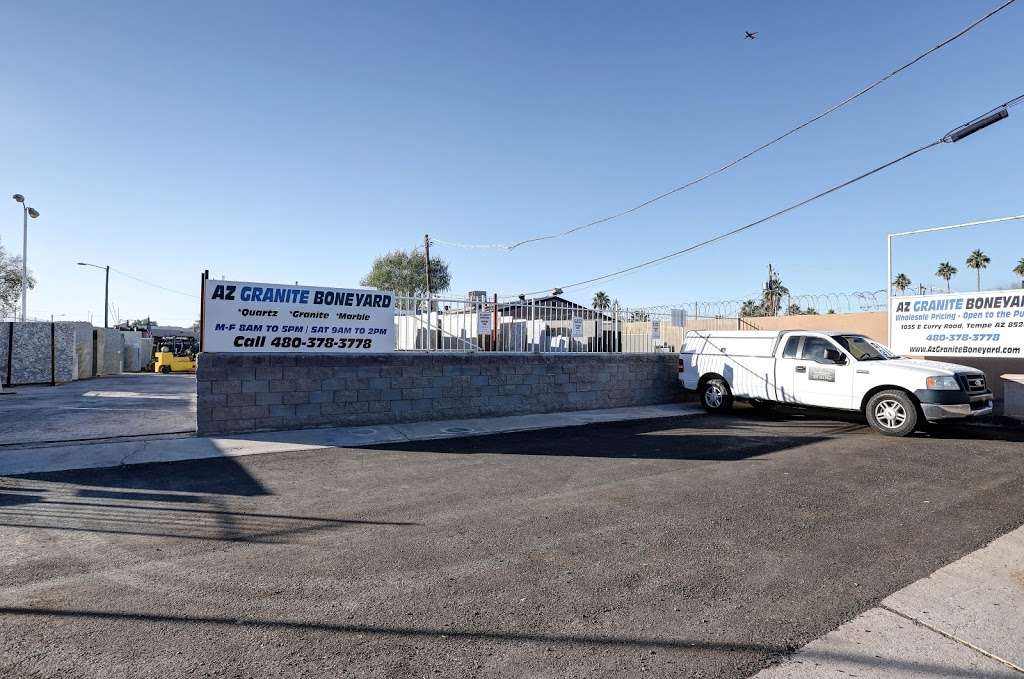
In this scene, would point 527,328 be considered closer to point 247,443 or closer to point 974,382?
point 247,443

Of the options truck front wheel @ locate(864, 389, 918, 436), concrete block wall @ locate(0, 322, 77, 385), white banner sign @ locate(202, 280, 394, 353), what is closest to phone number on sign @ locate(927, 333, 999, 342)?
truck front wheel @ locate(864, 389, 918, 436)

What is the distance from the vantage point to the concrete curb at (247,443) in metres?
7.74

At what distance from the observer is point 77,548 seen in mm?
4508

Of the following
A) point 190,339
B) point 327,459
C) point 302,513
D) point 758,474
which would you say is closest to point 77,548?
point 302,513

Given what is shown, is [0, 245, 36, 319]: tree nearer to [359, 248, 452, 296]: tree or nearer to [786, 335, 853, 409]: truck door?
[359, 248, 452, 296]: tree

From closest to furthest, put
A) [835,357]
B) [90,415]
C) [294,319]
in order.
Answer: [294,319] < [835,357] < [90,415]

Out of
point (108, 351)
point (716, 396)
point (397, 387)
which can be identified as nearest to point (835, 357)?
point (716, 396)

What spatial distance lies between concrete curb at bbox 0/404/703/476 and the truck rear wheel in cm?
193

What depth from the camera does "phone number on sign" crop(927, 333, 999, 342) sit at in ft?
42.4

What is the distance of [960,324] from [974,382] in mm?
4088

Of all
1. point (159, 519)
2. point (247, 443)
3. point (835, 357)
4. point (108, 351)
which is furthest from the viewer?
point (108, 351)

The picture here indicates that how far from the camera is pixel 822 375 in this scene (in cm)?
1134

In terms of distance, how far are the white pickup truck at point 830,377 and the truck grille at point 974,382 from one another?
20 mm

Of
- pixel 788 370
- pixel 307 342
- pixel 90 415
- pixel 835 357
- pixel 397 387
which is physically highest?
pixel 307 342
